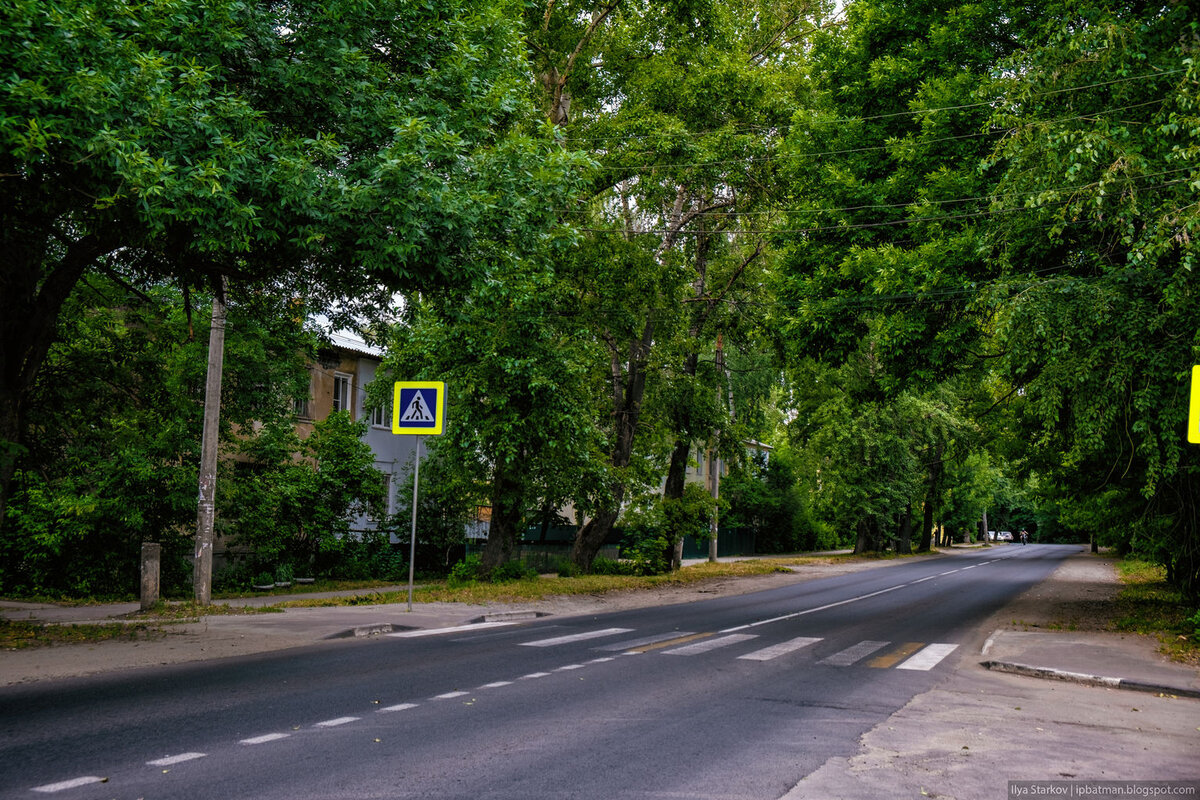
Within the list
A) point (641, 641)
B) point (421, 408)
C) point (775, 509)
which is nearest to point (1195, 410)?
point (641, 641)

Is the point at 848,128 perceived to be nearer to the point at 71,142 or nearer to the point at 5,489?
the point at 71,142

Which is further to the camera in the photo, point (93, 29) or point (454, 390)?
point (454, 390)

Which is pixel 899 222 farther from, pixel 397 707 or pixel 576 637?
pixel 397 707

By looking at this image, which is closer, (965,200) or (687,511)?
(965,200)

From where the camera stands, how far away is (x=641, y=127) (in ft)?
67.4

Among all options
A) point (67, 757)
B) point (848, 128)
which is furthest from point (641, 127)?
point (67, 757)

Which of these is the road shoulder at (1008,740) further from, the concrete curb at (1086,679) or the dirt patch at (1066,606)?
the dirt patch at (1066,606)

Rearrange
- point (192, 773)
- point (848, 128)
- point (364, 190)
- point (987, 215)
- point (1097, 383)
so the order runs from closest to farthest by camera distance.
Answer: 1. point (192, 773)
2. point (364, 190)
3. point (1097, 383)
4. point (987, 215)
5. point (848, 128)

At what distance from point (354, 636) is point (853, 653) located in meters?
6.83

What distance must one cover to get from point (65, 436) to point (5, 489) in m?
7.58

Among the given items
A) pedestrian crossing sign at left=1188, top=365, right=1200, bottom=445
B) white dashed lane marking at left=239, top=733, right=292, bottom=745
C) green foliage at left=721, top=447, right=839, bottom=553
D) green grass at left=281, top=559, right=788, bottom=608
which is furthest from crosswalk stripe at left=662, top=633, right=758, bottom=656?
green foliage at left=721, top=447, right=839, bottom=553

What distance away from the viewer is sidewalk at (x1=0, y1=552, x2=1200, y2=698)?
385 inches

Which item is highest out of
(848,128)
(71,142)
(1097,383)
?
(848,128)

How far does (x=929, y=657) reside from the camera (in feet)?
39.4
